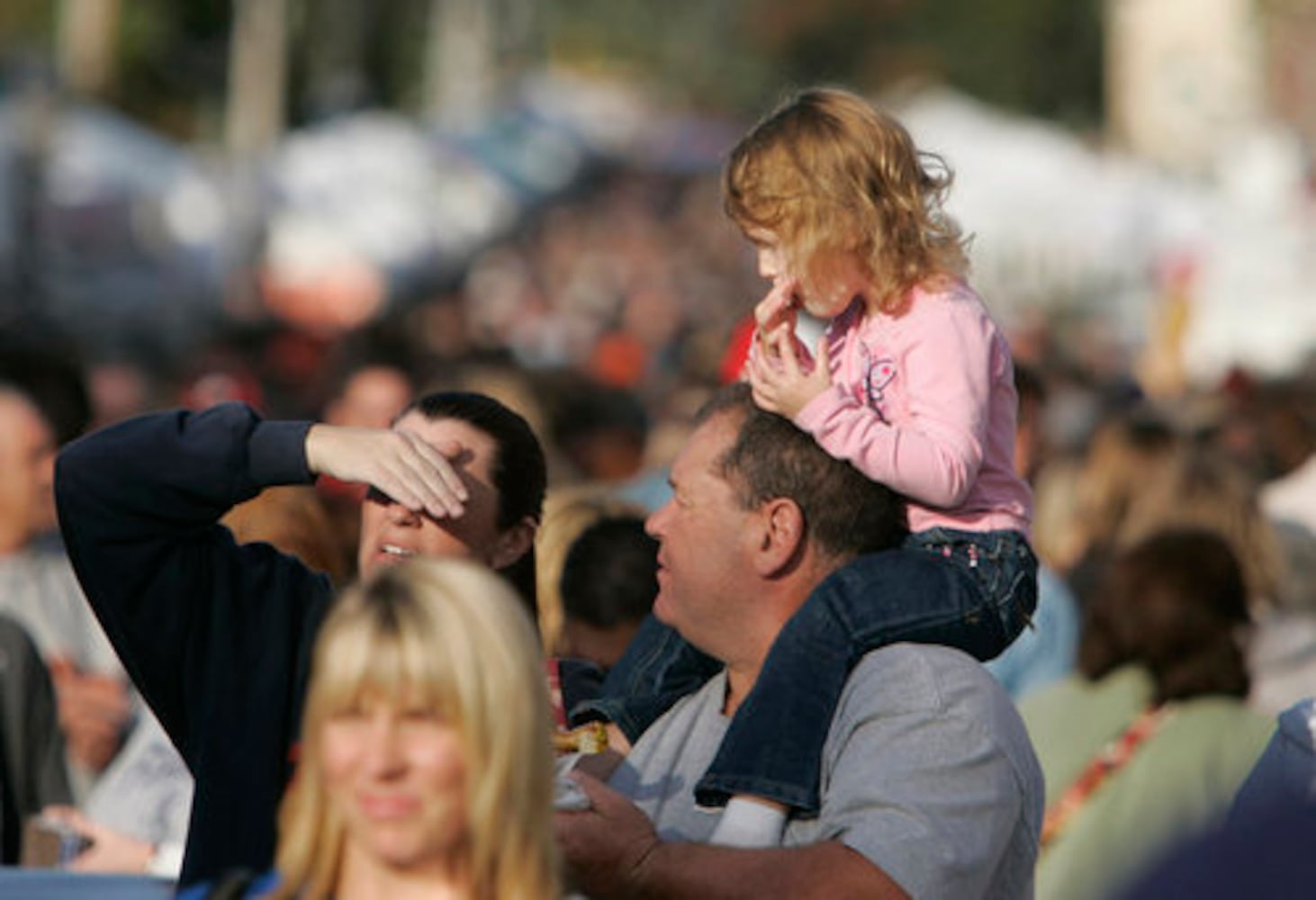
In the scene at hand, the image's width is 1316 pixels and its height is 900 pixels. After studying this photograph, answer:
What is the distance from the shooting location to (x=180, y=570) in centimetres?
440

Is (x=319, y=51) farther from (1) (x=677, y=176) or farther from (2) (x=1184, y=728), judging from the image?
(2) (x=1184, y=728)

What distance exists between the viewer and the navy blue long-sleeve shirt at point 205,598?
4.28 metres

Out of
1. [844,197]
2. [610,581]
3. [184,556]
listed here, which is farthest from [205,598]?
[610,581]

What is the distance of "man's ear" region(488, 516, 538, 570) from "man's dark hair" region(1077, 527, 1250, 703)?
268 cm

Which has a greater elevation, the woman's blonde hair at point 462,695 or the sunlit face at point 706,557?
the woman's blonde hair at point 462,695

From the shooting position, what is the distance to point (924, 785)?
432cm

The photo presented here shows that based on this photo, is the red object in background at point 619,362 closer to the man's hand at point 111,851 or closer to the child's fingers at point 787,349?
the man's hand at point 111,851

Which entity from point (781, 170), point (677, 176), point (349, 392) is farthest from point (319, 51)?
point (781, 170)

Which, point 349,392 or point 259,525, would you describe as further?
point 349,392

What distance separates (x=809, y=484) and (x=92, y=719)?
2991mm

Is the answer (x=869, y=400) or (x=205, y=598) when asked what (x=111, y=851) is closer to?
(x=205, y=598)

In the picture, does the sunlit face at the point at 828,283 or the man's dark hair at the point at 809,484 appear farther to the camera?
the sunlit face at the point at 828,283

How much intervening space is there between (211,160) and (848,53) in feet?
205

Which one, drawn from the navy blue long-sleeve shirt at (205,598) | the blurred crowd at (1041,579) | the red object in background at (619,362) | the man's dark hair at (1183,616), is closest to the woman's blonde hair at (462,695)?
the blurred crowd at (1041,579)
